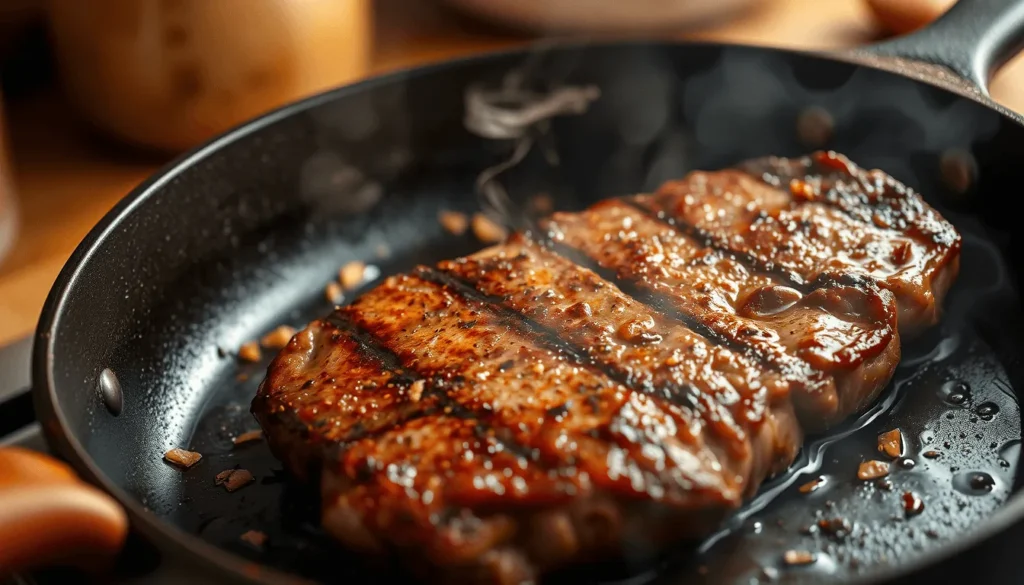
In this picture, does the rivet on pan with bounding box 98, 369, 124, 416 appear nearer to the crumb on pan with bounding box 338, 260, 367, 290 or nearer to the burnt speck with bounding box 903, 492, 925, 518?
the crumb on pan with bounding box 338, 260, 367, 290

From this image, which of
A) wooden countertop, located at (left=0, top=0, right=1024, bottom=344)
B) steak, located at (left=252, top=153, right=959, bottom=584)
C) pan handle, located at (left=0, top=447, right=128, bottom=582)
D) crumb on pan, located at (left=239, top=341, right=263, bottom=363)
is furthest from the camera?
wooden countertop, located at (left=0, top=0, right=1024, bottom=344)

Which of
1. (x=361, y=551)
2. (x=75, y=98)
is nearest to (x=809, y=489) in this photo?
(x=361, y=551)

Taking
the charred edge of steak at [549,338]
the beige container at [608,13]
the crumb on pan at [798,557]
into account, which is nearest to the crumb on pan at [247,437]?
the charred edge of steak at [549,338]

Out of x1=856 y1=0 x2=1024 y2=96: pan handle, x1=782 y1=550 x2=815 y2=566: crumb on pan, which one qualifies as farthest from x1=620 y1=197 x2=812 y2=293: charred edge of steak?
x1=856 y1=0 x2=1024 y2=96: pan handle

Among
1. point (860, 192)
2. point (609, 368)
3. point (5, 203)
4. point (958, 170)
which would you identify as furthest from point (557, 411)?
point (5, 203)

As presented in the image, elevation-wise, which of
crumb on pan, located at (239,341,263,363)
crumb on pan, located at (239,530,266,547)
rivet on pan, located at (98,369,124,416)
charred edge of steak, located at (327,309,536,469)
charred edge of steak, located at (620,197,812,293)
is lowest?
crumb on pan, located at (239,341,263,363)

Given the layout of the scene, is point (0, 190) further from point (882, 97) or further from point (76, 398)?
point (882, 97)
